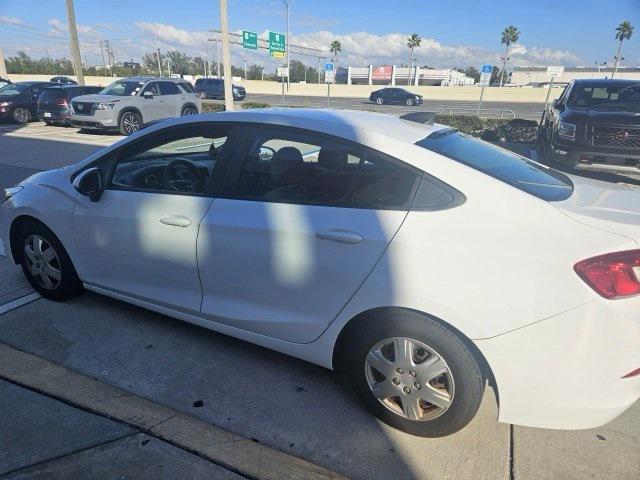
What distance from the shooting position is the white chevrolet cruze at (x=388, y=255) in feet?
6.10

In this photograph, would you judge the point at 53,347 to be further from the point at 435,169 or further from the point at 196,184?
the point at 435,169

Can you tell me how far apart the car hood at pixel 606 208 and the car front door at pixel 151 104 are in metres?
13.9

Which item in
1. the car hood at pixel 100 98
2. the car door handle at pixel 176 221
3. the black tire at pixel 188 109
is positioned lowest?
the black tire at pixel 188 109

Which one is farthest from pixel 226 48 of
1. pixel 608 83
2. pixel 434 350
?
pixel 434 350

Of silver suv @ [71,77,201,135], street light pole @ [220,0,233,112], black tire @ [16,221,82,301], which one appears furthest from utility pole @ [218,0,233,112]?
black tire @ [16,221,82,301]

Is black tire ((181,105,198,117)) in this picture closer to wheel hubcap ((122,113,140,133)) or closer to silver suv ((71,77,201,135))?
silver suv ((71,77,201,135))

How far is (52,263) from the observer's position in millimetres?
3412

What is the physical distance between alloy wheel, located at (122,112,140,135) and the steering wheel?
39.3 ft

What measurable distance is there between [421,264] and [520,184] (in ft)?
2.14

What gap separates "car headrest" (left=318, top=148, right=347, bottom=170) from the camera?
235cm

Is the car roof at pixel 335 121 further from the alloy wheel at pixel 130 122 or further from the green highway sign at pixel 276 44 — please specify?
the green highway sign at pixel 276 44

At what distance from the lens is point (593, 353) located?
6.04ft

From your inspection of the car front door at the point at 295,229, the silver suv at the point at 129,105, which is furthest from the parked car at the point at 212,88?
the car front door at the point at 295,229

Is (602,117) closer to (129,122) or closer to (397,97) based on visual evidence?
(129,122)
